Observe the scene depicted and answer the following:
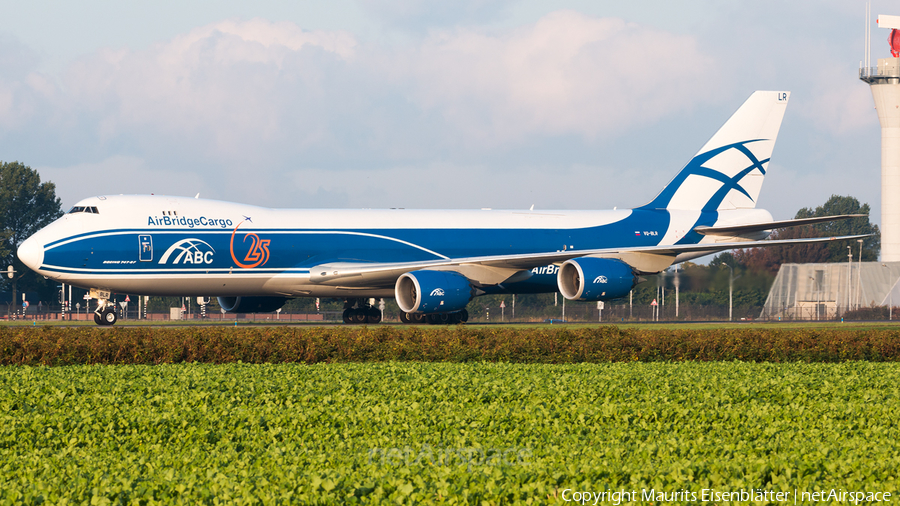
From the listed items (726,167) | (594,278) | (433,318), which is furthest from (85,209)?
(726,167)

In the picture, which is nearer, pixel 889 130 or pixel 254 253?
pixel 254 253

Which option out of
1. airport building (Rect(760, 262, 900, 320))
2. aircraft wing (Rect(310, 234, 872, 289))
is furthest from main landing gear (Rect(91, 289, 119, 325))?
airport building (Rect(760, 262, 900, 320))

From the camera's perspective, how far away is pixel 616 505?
6.03m

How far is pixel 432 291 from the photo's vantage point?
27.0 m

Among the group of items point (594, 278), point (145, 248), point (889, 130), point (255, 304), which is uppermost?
point (889, 130)

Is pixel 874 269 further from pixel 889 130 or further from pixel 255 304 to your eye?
pixel 255 304

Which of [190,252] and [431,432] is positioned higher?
[190,252]

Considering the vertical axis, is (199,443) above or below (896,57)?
below

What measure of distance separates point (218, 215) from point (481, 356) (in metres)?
13.7

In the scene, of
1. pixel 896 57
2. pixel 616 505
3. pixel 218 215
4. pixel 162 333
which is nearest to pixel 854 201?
pixel 896 57

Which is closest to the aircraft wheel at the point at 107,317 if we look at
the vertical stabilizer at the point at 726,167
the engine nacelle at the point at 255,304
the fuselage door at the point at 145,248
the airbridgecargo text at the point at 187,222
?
the fuselage door at the point at 145,248

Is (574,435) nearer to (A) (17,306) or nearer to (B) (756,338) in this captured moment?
(B) (756,338)

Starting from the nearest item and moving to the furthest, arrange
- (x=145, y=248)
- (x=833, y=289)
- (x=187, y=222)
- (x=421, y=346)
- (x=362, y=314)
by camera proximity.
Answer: (x=421, y=346) → (x=145, y=248) → (x=187, y=222) → (x=362, y=314) → (x=833, y=289)

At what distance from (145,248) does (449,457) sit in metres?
21.4
